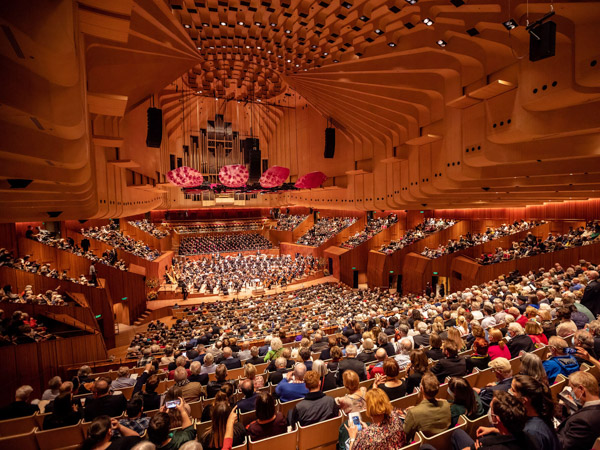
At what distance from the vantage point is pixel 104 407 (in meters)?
3.46

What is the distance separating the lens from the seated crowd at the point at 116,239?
48.4ft

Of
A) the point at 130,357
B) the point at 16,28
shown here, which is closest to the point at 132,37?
the point at 16,28

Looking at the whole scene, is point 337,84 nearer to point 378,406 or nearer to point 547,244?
point 547,244

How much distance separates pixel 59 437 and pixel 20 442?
1.11ft

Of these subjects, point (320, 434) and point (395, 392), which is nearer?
point (320, 434)

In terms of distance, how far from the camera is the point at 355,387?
2.86 meters

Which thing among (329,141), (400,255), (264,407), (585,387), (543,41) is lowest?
(400,255)

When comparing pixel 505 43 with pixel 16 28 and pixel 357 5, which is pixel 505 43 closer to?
pixel 357 5

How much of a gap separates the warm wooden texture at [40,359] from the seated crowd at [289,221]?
1851cm

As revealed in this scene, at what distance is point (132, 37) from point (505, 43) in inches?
274

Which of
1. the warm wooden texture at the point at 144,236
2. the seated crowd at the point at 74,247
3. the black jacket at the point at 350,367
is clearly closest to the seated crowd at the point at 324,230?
the warm wooden texture at the point at 144,236

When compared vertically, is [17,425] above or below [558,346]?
below

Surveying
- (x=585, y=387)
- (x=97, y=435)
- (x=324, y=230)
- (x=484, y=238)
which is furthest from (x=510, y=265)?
(x=97, y=435)

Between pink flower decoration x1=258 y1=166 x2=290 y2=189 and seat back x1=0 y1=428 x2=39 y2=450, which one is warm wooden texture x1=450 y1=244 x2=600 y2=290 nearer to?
pink flower decoration x1=258 y1=166 x2=290 y2=189
